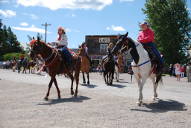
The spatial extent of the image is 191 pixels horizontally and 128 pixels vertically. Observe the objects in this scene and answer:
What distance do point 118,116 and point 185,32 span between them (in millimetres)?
46125

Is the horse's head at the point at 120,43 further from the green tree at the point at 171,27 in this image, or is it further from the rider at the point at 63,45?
the green tree at the point at 171,27

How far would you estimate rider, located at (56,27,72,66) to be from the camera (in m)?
14.2

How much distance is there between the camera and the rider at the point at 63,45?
14.2m

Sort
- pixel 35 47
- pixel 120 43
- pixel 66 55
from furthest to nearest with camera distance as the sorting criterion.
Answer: pixel 66 55 → pixel 35 47 → pixel 120 43

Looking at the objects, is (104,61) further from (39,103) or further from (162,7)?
(162,7)

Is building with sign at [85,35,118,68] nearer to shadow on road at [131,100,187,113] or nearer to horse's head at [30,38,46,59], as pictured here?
horse's head at [30,38,46,59]

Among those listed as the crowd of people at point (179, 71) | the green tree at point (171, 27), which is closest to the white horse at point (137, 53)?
the crowd of people at point (179, 71)

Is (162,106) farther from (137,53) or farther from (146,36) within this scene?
(146,36)

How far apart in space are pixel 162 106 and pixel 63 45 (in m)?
5.38

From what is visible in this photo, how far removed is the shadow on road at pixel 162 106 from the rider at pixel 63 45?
169 inches

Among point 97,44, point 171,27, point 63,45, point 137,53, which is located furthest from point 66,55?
point 97,44

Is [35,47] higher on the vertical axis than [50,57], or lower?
higher

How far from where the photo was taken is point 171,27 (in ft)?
169

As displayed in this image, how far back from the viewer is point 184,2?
53.4m
